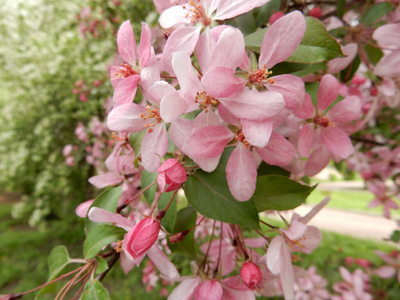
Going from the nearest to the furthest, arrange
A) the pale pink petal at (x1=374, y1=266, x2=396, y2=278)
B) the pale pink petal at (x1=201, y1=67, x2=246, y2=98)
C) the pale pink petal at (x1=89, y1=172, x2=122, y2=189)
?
the pale pink petal at (x1=201, y1=67, x2=246, y2=98) → the pale pink petal at (x1=89, y1=172, x2=122, y2=189) → the pale pink petal at (x1=374, y1=266, x2=396, y2=278)

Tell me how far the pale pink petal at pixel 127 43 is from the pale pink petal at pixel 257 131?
0.31 meters

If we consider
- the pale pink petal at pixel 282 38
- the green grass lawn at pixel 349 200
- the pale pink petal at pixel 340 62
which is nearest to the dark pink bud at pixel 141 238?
the pale pink petal at pixel 282 38

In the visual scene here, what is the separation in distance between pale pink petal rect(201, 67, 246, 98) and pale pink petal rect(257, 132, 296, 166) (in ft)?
0.44

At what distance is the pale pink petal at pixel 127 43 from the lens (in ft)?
1.92

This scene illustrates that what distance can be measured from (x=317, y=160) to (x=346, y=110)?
Answer: 0.15 meters

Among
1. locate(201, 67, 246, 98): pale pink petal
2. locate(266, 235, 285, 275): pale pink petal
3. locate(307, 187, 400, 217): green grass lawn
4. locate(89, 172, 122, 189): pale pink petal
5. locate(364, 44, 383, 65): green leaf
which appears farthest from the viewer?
locate(307, 187, 400, 217): green grass lawn

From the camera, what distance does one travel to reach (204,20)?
55 cm

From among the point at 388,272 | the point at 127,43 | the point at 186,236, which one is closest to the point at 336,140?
the point at 186,236

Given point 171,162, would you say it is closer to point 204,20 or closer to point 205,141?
point 205,141

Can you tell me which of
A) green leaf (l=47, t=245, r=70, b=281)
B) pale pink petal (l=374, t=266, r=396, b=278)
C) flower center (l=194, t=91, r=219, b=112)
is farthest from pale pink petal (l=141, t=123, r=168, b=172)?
pale pink petal (l=374, t=266, r=396, b=278)

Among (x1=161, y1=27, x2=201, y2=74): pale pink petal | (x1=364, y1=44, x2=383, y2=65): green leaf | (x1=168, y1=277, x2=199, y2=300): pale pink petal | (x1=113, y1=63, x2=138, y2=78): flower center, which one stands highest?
(x1=161, y1=27, x2=201, y2=74): pale pink petal

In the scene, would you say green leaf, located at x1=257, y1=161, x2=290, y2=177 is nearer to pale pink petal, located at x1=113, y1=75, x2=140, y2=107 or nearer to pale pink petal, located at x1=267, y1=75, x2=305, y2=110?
pale pink petal, located at x1=267, y1=75, x2=305, y2=110

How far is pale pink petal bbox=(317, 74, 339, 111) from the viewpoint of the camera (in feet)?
2.12

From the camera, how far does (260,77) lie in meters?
0.48
